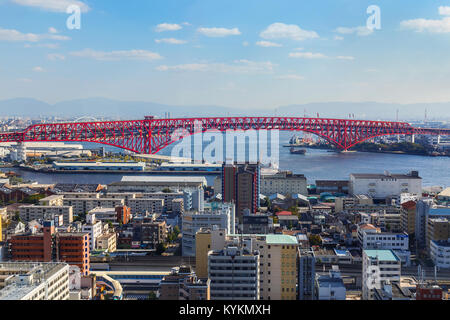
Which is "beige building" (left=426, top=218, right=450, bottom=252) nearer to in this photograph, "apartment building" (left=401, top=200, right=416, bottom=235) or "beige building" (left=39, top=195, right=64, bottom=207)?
"apartment building" (left=401, top=200, right=416, bottom=235)

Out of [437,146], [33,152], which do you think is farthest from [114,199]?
[437,146]

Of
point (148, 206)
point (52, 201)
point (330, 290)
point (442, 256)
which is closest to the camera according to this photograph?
point (330, 290)

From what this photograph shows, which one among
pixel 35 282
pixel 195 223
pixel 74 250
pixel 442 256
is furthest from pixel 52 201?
pixel 35 282

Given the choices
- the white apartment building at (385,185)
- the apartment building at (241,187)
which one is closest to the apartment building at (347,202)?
the white apartment building at (385,185)

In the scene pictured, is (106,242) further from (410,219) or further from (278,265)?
(410,219)

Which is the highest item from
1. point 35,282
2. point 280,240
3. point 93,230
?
point 35,282

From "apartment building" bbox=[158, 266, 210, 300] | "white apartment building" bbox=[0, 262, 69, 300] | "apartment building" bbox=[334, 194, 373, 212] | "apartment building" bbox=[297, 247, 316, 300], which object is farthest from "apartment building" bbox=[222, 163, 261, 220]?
"white apartment building" bbox=[0, 262, 69, 300]

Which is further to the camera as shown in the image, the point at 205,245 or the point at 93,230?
the point at 93,230
